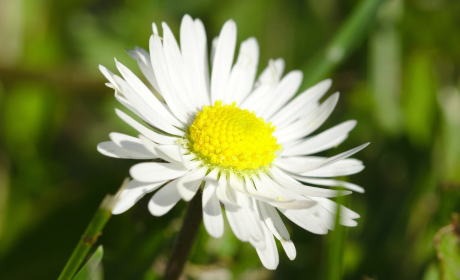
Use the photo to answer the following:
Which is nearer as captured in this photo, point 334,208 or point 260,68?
point 334,208

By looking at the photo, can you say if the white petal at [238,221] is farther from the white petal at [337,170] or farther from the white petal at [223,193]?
the white petal at [337,170]

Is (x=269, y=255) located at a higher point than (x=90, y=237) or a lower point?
higher

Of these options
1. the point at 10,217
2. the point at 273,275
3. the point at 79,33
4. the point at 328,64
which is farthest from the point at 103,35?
the point at 273,275

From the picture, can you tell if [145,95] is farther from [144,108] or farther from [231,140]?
[231,140]

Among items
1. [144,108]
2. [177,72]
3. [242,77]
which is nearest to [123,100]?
[144,108]

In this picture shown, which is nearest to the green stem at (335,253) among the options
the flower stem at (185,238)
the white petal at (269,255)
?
the white petal at (269,255)

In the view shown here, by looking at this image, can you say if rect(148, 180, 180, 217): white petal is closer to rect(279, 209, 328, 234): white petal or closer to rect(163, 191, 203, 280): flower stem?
rect(163, 191, 203, 280): flower stem
